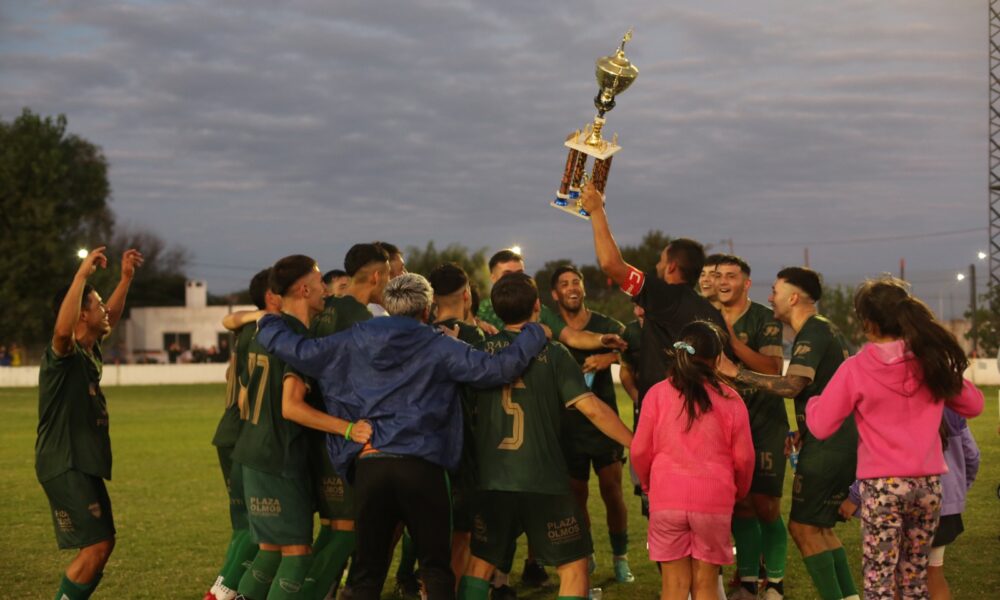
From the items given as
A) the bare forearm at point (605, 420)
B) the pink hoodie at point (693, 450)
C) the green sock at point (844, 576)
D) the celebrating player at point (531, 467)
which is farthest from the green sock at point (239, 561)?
the green sock at point (844, 576)

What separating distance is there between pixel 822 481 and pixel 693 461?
5.29ft

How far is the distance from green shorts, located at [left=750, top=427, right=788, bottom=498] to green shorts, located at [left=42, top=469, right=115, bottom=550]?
4.16 metres

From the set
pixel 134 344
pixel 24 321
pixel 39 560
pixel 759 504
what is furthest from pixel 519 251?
pixel 134 344

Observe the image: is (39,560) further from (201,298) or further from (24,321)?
(201,298)

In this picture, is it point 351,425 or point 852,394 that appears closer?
point 852,394

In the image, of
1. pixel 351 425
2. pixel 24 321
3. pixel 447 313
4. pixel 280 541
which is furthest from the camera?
pixel 24 321

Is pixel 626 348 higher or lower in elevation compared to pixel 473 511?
higher

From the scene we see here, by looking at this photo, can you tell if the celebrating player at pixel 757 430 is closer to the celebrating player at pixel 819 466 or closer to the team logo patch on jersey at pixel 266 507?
the celebrating player at pixel 819 466

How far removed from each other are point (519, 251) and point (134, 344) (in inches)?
2777

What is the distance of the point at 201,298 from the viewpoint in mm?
76375

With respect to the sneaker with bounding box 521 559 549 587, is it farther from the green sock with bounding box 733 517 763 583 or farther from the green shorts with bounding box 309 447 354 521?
the green shorts with bounding box 309 447 354 521

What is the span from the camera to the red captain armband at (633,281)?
6.56 meters

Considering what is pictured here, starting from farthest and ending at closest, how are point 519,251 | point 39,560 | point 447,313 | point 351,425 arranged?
point 39,560 < point 519,251 < point 447,313 < point 351,425

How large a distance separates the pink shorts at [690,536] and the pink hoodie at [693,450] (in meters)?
0.04
